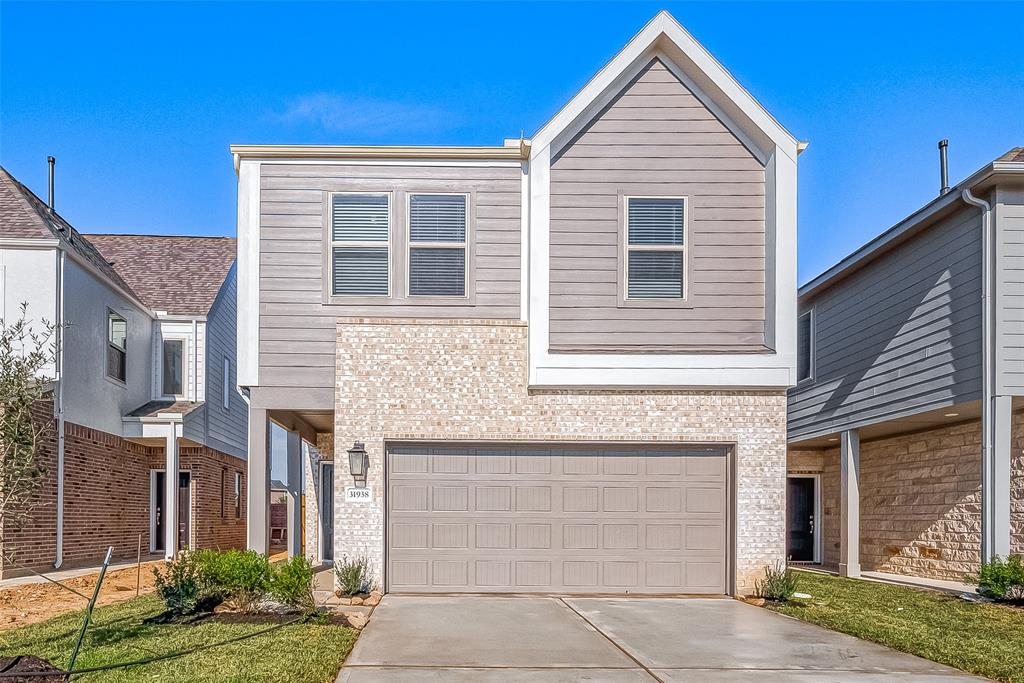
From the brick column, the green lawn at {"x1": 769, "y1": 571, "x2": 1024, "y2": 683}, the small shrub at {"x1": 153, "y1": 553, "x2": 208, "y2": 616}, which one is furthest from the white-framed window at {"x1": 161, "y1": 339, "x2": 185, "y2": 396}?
the brick column

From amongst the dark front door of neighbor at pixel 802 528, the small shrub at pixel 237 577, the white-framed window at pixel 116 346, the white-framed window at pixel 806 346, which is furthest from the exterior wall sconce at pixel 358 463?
the dark front door of neighbor at pixel 802 528

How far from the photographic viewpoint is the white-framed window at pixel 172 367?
776 inches

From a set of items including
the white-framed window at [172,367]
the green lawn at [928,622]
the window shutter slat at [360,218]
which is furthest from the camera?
the white-framed window at [172,367]

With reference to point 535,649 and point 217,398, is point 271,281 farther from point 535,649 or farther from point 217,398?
point 217,398

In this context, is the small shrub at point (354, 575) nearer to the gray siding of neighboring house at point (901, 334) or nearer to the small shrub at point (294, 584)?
the small shrub at point (294, 584)

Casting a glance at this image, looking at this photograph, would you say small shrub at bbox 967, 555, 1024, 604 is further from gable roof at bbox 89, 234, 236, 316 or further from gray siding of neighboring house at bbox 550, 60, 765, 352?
gable roof at bbox 89, 234, 236, 316

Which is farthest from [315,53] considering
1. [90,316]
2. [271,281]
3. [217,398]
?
[217,398]

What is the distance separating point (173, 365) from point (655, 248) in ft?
38.8

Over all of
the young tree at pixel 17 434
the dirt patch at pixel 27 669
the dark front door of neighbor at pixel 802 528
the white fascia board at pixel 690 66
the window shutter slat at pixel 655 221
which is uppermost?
the white fascia board at pixel 690 66

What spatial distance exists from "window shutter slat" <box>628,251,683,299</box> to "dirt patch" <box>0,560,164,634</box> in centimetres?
747

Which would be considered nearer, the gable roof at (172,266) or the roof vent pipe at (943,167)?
the roof vent pipe at (943,167)

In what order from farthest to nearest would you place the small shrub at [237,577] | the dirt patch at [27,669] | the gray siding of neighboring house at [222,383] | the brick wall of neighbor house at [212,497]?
the brick wall of neighbor house at [212,497] < the gray siding of neighboring house at [222,383] < the small shrub at [237,577] < the dirt patch at [27,669]

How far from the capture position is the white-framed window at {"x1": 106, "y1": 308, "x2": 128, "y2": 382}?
17.0m

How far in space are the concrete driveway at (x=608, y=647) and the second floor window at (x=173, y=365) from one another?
10.5 meters
